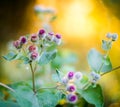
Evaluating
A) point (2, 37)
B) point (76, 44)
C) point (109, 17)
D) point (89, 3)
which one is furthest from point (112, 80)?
point (2, 37)

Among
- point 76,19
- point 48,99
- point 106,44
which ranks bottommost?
point 48,99

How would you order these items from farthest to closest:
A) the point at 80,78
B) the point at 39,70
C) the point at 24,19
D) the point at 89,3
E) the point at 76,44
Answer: the point at 24,19, the point at 76,44, the point at 89,3, the point at 39,70, the point at 80,78

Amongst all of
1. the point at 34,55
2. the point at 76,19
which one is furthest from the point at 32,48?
the point at 76,19

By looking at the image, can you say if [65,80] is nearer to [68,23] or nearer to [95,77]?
[95,77]

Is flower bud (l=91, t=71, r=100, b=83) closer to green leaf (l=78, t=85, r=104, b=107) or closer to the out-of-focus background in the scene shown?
green leaf (l=78, t=85, r=104, b=107)

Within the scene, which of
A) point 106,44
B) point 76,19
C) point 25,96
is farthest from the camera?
point 76,19

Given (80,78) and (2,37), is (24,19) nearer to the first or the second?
(2,37)

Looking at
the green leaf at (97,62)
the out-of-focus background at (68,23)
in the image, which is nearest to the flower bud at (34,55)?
the green leaf at (97,62)
